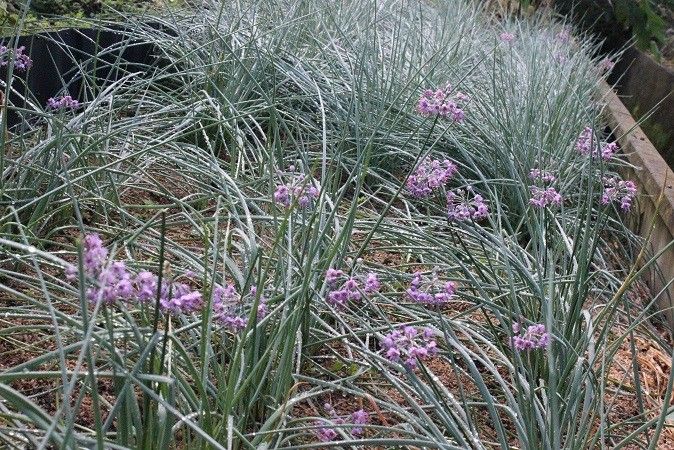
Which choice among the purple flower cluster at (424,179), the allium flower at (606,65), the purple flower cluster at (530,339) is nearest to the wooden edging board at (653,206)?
the allium flower at (606,65)

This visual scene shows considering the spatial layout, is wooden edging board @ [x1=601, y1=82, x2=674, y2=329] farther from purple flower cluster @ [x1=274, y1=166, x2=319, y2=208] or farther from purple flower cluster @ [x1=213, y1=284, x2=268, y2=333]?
purple flower cluster @ [x1=213, y1=284, x2=268, y2=333]

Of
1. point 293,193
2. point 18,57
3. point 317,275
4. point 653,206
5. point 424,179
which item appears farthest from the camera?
point 653,206

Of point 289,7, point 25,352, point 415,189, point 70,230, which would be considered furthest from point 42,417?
point 289,7

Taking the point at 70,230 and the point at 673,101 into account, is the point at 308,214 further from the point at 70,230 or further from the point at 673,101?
the point at 673,101

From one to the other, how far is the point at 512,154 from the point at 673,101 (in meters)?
1.67

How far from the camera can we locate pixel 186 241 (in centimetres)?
230

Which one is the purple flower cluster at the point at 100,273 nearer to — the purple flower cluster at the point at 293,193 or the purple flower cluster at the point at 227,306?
the purple flower cluster at the point at 227,306

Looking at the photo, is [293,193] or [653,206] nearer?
[293,193]

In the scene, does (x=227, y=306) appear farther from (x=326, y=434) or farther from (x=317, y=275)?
(x=317, y=275)

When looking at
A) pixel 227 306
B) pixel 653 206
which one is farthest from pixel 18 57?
pixel 653 206

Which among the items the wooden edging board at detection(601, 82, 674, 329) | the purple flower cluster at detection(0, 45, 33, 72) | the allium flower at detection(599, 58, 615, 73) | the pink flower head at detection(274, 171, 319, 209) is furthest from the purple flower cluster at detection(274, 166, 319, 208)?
the allium flower at detection(599, 58, 615, 73)

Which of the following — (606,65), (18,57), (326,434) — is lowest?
(18,57)

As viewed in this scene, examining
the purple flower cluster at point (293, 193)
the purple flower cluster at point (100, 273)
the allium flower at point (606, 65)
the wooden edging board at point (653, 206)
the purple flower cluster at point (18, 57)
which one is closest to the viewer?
the purple flower cluster at point (100, 273)

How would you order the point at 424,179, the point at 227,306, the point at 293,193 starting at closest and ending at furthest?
the point at 227,306 → the point at 293,193 → the point at 424,179
